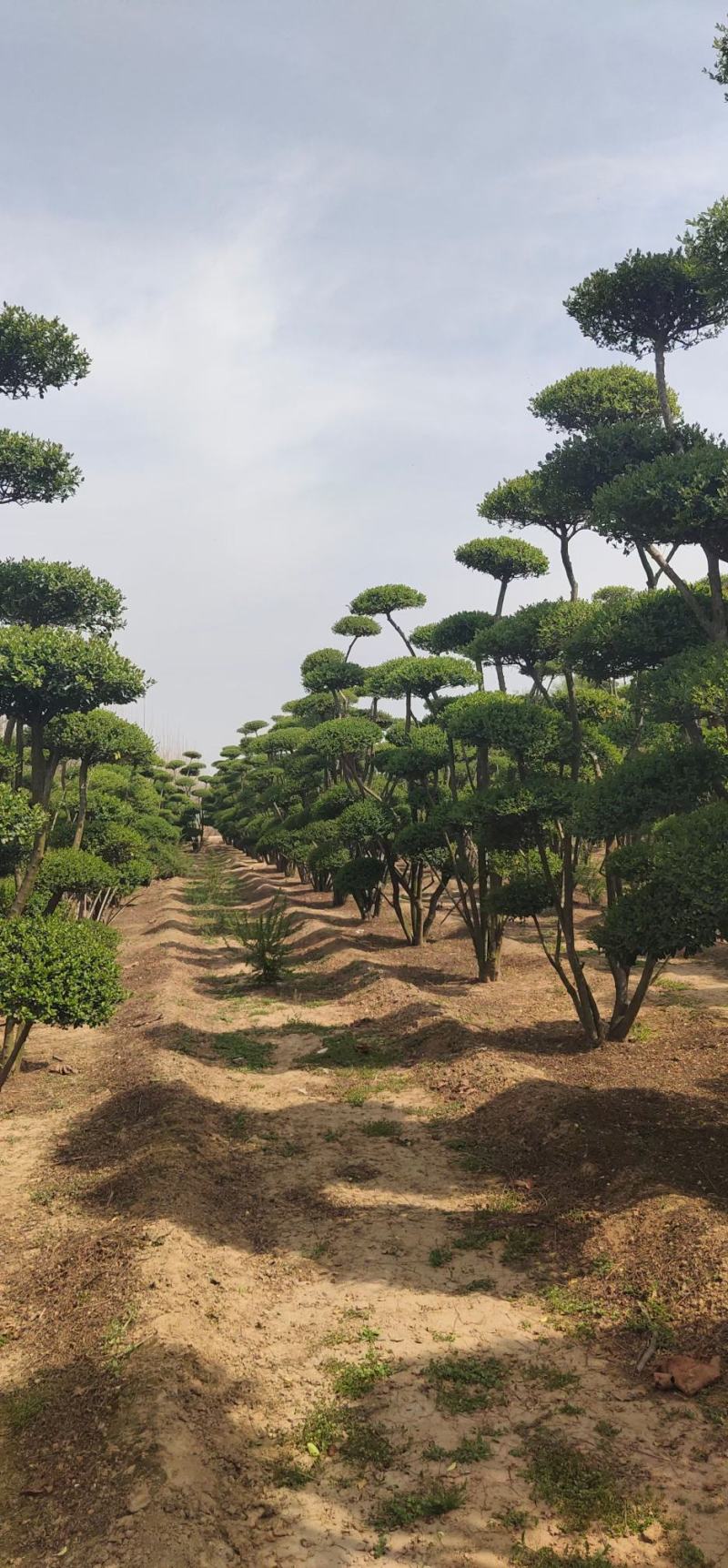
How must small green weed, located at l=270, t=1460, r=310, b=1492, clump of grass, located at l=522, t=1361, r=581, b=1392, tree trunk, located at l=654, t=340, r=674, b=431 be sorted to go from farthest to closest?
tree trunk, located at l=654, t=340, r=674, b=431, clump of grass, located at l=522, t=1361, r=581, b=1392, small green weed, located at l=270, t=1460, r=310, b=1492

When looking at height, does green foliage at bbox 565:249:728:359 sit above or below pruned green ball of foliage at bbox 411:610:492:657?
above

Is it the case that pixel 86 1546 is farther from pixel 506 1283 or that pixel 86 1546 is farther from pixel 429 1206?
pixel 429 1206

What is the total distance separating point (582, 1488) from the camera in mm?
4027

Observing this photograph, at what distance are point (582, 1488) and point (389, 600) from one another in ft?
61.9

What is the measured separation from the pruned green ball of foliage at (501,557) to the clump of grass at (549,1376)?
1358 cm

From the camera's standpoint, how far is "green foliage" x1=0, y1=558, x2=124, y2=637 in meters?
15.2

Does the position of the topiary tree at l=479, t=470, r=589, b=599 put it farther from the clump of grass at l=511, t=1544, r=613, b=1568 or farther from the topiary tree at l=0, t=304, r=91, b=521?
the clump of grass at l=511, t=1544, r=613, b=1568

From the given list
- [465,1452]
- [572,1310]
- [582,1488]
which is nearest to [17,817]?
[572,1310]

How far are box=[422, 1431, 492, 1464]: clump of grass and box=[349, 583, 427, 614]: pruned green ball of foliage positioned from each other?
1855 cm

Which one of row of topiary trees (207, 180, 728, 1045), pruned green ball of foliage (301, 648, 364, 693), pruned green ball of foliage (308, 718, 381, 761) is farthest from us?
pruned green ball of foliage (301, 648, 364, 693)

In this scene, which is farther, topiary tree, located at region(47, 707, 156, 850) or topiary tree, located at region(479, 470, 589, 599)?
topiary tree, located at region(47, 707, 156, 850)

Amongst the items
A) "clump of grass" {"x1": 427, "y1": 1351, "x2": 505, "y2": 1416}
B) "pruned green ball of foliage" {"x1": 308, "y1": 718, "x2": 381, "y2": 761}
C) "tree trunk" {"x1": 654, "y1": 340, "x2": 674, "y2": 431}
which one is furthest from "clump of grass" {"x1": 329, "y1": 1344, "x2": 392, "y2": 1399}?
"pruned green ball of foliage" {"x1": 308, "y1": 718, "x2": 381, "y2": 761}

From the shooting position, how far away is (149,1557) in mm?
3576

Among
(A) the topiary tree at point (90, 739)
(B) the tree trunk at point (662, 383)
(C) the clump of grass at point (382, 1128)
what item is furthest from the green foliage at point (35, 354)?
(C) the clump of grass at point (382, 1128)
